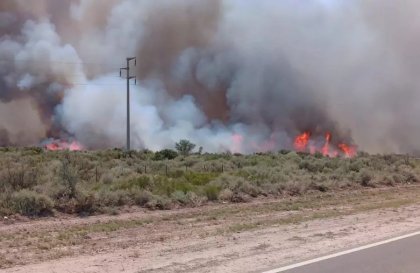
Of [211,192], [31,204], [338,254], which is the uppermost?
[211,192]

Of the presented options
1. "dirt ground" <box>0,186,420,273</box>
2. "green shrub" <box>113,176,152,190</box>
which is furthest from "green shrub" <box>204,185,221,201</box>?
"green shrub" <box>113,176,152,190</box>

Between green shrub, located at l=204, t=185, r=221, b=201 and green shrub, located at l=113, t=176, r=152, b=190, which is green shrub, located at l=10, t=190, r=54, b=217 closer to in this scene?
green shrub, located at l=113, t=176, r=152, b=190

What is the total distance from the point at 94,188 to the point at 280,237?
24.4 feet

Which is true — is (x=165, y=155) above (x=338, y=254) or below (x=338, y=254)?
above

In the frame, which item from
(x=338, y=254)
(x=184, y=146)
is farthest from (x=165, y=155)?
(x=338, y=254)

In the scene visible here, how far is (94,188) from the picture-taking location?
1577 cm

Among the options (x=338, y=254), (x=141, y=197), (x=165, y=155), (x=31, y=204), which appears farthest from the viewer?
(x=165, y=155)

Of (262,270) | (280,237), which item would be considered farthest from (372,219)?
(262,270)

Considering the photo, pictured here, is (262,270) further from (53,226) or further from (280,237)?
(53,226)

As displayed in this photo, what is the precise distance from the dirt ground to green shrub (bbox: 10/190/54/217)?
45 centimetres

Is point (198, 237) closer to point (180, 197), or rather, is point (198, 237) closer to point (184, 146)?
point (180, 197)

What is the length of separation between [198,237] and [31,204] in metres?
4.80

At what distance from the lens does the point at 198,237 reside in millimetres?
10258

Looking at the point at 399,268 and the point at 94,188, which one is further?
the point at 94,188
